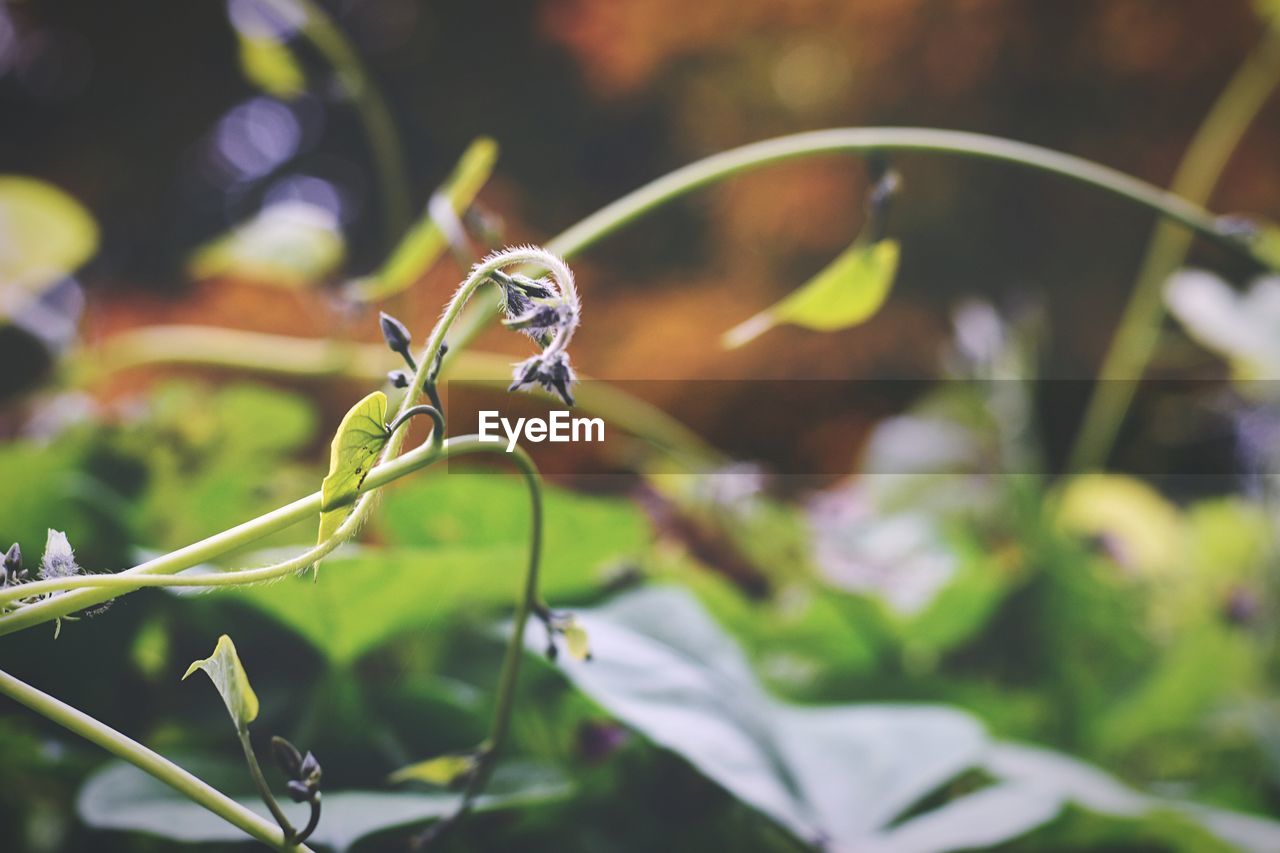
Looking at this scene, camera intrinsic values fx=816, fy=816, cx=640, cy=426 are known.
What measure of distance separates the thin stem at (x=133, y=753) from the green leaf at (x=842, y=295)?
6.0 inches

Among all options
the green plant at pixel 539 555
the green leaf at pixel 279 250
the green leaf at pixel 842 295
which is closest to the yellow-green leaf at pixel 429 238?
the green plant at pixel 539 555

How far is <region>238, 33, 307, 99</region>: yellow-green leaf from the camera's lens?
38 cm

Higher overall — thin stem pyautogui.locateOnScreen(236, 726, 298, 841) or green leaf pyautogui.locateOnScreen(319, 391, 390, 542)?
green leaf pyautogui.locateOnScreen(319, 391, 390, 542)

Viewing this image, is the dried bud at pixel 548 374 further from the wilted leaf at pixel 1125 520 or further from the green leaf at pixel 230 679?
the wilted leaf at pixel 1125 520

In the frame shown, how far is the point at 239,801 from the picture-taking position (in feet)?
0.64

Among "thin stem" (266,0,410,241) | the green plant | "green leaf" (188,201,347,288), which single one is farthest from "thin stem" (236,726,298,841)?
"green leaf" (188,201,347,288)

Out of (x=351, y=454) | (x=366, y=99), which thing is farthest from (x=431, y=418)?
(x=366, y=99)

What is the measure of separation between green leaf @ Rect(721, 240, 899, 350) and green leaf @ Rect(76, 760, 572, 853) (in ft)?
0.44

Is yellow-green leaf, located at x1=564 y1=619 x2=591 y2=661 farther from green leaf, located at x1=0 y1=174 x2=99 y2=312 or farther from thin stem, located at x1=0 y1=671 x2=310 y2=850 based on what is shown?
green leaf, located at x1=0 y1=174 x2=99 y2=312

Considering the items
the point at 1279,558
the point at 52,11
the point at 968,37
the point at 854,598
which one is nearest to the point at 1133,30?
the point at 968,37

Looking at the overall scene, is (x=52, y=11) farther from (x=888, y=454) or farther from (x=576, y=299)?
(x=576, y=299)

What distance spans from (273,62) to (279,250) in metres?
0.13

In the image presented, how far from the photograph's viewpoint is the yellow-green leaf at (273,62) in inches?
15.1

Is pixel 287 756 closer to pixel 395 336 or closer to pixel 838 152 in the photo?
pixel 395 336
